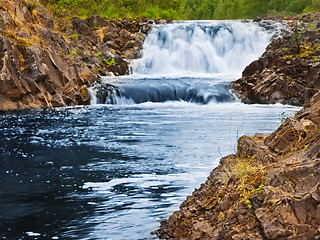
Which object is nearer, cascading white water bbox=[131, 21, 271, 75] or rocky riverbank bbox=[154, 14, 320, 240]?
rocky riverbank bbox=[154, 14, 320, 240]

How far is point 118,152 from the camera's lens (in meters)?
12.3

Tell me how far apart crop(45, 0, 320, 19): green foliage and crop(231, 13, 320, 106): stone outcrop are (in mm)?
17337

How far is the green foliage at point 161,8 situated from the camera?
41.7m

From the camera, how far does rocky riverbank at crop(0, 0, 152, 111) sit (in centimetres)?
2085

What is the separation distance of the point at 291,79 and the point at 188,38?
1392 centimetres

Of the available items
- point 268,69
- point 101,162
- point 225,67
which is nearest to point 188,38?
point 225,67

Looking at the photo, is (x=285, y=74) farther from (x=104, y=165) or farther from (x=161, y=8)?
(x=161, y=8)

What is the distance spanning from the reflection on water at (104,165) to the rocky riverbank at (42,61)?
62.7 inches

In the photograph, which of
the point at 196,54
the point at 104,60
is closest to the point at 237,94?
the point at 196,54

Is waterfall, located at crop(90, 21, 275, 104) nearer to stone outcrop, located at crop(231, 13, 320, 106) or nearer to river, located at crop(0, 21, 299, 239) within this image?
river, located at crop(0, 21, 299, 239)

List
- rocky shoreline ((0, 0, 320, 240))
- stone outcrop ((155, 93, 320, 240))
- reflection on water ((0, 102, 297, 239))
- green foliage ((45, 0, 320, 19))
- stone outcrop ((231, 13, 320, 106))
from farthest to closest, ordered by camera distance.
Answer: green foliage ((45, 0, 320, 19))
stone outcrop ((231, 13, 320, 106))
reflection on water ((0, 102, 297, 239))
rocky shoreline ((0, 0, 320, 240))
stone outcrop ((155, 93, 320, 240))

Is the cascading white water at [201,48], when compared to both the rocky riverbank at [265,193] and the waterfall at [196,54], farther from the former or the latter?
the rocky riverbank at [265,193]

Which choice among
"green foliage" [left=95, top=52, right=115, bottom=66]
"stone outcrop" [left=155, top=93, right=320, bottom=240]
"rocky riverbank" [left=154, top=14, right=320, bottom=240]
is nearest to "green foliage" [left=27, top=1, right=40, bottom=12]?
"green foliage" [left=95, top=52, right=115, bottom=66]

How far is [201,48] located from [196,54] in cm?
84
